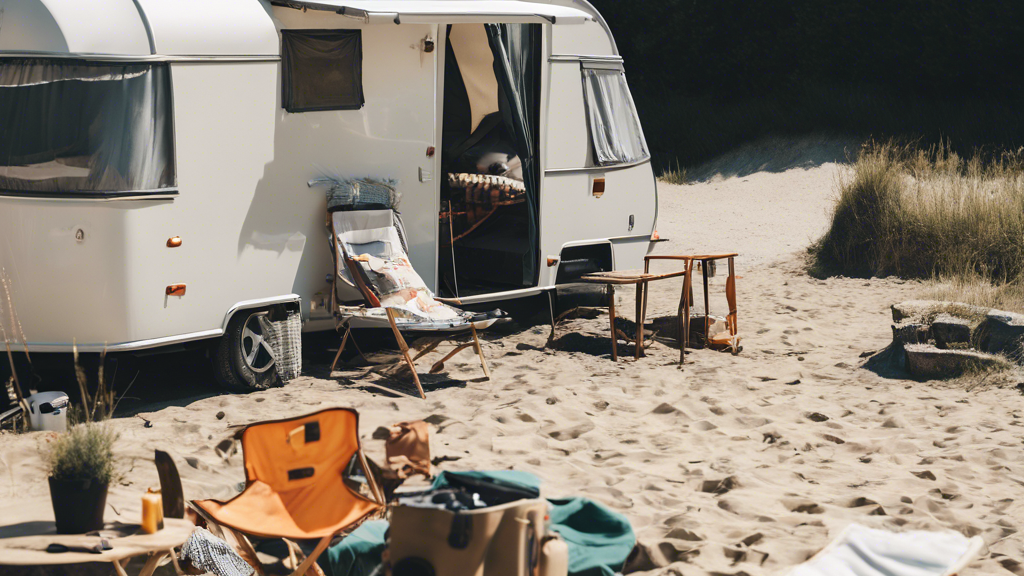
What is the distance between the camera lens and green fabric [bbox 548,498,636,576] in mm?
3832

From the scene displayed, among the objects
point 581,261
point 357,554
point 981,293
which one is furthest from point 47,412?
point 981,293

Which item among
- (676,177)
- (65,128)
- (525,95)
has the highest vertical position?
(525,95)

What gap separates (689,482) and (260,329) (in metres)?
2.77

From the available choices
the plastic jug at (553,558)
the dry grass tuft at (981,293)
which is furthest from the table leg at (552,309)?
the plastic jug at (553,558)

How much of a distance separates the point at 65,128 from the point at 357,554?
3.05m

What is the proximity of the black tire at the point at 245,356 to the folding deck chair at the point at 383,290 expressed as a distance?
491 millimetres

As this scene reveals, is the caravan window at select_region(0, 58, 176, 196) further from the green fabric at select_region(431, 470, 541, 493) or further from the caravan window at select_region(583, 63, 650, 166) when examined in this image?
the caravan window at select_region(583, 63, 650, 166)

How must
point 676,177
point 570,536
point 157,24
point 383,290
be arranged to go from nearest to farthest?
point 570,536, point 157,24, point 383,290, point 676,177

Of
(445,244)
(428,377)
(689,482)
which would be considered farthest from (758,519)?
(445,244)

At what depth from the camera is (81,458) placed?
137 inches

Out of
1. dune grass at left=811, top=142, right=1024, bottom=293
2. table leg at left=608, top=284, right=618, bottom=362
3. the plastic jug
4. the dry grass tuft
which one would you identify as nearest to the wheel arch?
table leg at left=608, top=284, right=618, bottom=362

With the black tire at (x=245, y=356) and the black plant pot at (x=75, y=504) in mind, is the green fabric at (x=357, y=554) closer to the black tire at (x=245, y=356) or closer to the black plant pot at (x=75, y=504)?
the black plant pot at (x=75, y=504)

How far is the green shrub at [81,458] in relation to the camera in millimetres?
3473

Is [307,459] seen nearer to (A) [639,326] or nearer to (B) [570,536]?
(B) [570,536]
